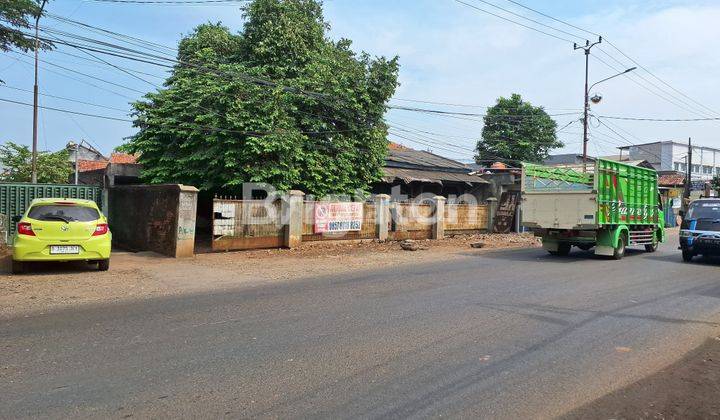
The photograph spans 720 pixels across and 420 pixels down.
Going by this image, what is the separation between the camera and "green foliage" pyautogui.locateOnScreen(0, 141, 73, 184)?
31.5 m

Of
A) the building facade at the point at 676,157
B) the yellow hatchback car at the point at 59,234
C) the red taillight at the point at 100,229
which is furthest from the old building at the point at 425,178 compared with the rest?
the building facade at the point at 676,157

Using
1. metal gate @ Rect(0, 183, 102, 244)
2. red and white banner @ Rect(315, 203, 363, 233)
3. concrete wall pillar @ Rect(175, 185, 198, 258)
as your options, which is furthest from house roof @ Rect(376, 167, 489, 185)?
metal gate @ Rect(0, 183, 102, 244)

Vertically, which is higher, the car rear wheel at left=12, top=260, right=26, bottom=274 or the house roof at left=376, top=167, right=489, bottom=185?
the house roof at left=376, top=167, right=489, bottom=185

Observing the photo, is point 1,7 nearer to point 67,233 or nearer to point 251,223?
point 67,233

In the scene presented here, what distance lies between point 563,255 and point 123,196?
14.0 m

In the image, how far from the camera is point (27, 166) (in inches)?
1249

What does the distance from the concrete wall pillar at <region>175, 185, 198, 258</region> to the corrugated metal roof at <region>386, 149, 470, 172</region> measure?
1418 cm

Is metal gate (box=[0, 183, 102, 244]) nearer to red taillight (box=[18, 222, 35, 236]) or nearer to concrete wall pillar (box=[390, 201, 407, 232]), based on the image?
red taillight (box=[18, 222, 35, 236])

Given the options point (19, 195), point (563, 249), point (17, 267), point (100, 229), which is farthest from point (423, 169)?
point (17, 267)

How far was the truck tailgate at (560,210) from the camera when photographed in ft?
44.8

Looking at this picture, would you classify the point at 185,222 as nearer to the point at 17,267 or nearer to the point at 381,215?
the point at 17,267

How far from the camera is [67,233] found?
32.2 ft

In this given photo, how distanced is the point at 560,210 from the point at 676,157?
2142 inches

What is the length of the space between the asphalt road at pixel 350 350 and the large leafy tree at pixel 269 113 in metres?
7.83
